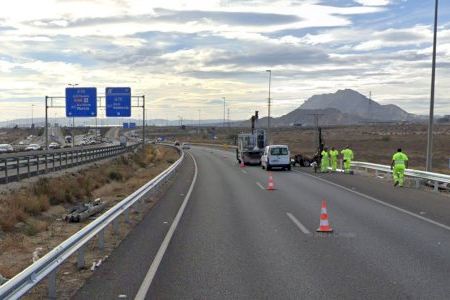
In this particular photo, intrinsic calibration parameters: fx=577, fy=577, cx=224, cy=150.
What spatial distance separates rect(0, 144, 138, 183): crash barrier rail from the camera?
25.9m

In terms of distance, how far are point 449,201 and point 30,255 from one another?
1289cm

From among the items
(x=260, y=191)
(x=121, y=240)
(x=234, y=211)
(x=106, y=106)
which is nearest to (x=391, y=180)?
(x=260, y=191)

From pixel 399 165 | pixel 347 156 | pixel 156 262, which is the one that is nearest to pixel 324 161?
pixel 347 156

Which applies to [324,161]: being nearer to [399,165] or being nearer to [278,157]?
[278,157]

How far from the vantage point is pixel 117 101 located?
168 ft

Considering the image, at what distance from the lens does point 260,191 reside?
22094 millimetres

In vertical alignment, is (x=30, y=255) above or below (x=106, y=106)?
below

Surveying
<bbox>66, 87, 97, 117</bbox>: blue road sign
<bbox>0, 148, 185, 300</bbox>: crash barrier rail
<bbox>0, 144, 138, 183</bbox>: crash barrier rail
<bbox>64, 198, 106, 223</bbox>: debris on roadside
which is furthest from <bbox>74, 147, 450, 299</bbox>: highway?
<bbox>66, 87, 97, 117</bbox>: blue road sign

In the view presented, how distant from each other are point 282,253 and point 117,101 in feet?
142

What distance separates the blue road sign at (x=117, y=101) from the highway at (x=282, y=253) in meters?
34.5

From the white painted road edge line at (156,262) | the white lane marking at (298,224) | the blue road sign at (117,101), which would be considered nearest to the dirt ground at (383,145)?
the blue road sign at (117,101)

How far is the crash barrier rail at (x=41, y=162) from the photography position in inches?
1019

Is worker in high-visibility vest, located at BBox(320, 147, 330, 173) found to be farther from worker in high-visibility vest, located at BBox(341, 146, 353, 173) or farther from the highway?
the highway

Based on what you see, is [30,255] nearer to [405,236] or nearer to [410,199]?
[405,236]
